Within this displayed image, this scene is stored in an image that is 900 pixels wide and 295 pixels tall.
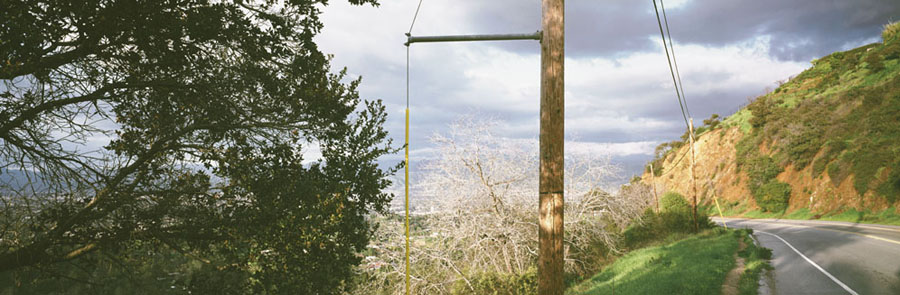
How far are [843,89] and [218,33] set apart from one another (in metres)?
64.3

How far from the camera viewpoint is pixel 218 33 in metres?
5.64

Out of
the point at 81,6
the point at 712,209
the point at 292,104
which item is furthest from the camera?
the point at 712,209

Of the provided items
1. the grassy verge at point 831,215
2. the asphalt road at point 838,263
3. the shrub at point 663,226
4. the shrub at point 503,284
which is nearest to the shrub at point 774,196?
the grassy verge at point 831,215

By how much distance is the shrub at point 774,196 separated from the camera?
42312mm

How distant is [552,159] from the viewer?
548 cm

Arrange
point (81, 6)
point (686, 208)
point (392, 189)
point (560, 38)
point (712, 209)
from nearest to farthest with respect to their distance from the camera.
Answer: point (81, 6) < point (560, 38) < point (392, 189) < point (686, 208) < point (712, 209)

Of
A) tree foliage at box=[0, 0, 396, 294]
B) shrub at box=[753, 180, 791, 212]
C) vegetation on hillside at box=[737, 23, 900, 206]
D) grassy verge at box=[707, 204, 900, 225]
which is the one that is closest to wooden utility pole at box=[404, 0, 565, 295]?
tree foliage at box=[0, 0, 396, 294]

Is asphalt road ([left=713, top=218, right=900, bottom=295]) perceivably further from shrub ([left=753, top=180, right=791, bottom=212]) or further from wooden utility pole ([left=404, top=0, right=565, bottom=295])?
shrub ([left=753, top=180, right=791, bottom=212])

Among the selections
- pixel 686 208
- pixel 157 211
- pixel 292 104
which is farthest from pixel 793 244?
pixel 157 211

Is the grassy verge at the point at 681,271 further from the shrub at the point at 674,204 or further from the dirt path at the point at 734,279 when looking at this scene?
the shrub at the point at 674,204

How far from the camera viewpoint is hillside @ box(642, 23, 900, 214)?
1335 inches

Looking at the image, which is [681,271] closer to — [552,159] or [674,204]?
[552,159]

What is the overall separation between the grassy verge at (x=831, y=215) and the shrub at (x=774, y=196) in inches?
24.5

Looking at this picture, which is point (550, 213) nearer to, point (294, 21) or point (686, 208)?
point (294, 21)
